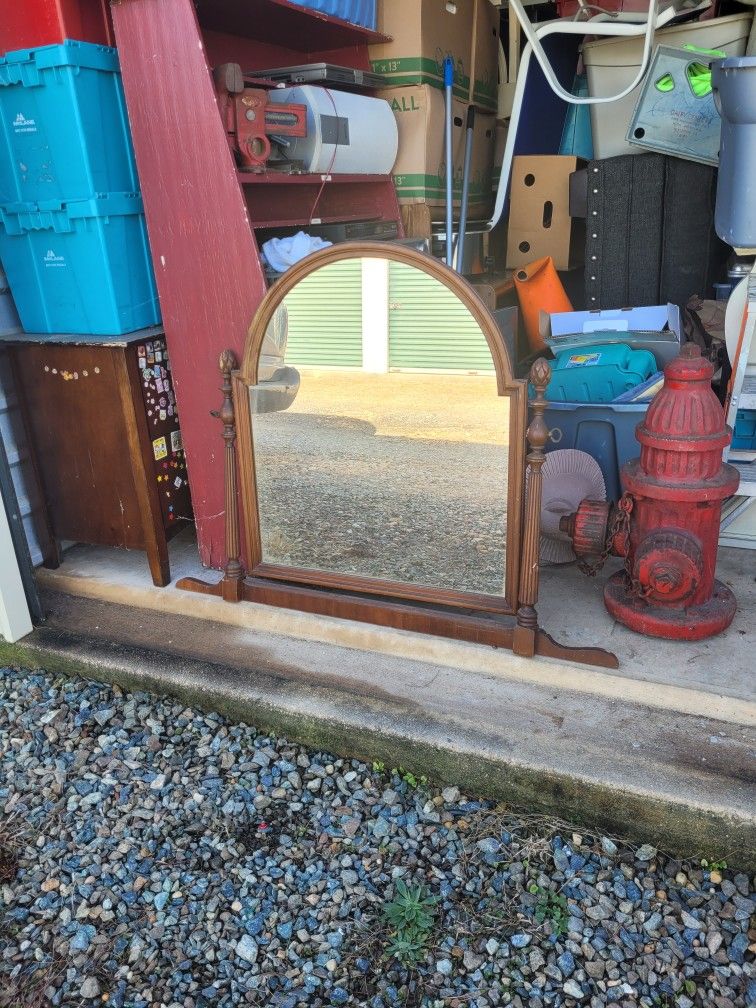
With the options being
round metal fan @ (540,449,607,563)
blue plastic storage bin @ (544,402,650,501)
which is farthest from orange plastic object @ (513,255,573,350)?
round metal fan @ (540,449,607,563)

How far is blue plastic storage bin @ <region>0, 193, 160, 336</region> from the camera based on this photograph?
9.36 feet

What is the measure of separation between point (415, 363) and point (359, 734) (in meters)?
1.19

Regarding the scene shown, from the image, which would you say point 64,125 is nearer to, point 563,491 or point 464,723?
point 563,491

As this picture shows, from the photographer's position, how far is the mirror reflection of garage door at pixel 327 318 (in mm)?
2633

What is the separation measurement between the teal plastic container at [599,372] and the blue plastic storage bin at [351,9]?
1759 millimetres

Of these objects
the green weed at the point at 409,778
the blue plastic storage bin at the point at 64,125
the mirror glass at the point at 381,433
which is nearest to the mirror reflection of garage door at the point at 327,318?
the mirror glass at the point at 381,433

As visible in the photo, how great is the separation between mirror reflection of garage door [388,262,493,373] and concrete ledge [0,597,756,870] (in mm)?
1027

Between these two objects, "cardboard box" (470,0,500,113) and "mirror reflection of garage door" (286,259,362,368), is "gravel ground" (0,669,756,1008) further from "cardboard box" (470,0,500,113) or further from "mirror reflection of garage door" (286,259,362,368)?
"cardboard box" (470,0,500,113)

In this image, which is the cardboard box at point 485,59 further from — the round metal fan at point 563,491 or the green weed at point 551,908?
the green weed at point 551,908

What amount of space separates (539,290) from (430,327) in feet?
6.73

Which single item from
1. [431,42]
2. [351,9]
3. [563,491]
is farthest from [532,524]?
[431,42]

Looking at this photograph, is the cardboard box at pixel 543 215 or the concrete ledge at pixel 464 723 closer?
the concrete ledge at pixel 464 723

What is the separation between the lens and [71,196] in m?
2.82

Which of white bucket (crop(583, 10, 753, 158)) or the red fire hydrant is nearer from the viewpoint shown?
the red fire hydrant
